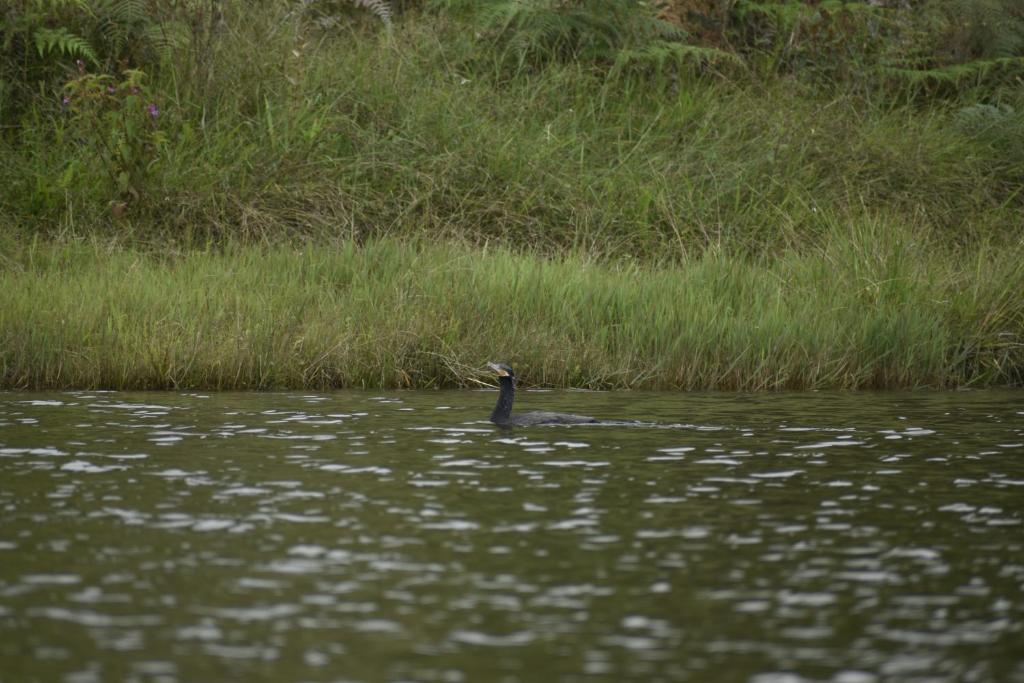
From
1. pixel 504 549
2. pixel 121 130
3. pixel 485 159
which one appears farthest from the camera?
pixel 485 159

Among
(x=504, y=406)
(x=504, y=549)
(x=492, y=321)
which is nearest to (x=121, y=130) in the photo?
(x=492, y=321)

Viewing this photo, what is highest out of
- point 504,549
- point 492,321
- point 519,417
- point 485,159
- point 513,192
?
point 485,159

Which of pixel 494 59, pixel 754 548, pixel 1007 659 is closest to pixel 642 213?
pixel 494 59

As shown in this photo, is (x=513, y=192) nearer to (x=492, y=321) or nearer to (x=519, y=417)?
(x=492, y=321)

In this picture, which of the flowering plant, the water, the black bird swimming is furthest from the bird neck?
the flowering plant

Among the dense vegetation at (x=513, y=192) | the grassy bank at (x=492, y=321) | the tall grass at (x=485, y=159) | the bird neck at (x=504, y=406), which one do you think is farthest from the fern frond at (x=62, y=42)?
the bird neck at (x=504, y=406)

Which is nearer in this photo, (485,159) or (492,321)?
(492,321)

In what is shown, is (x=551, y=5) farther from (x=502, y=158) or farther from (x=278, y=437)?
(x=278, y=437)

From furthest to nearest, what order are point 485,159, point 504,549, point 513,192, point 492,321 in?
point 485,159, point 513,192, point 492,321, point 504,549

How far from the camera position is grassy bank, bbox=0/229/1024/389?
11430 millimetres

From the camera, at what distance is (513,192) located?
1542 centimetres

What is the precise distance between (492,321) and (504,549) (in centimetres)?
628

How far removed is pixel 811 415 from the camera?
10.3 m

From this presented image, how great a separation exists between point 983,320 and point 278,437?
675cm
